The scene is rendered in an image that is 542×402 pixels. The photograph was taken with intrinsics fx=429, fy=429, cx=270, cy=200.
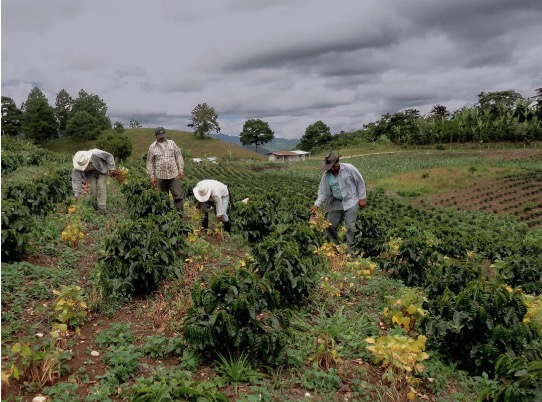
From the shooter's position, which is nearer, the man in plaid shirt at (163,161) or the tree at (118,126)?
the man in plaid shirt at (163,161)

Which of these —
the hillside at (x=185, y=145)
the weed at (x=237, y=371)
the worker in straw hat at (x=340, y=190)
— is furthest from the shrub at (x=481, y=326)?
the hillside at (x=185, y=145)

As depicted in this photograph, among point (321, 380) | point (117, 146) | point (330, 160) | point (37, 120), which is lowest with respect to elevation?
point (321, 380)

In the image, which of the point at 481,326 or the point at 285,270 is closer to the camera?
the point at 481,326

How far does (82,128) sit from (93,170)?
62.1m

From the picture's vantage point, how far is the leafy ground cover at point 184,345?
3.36m

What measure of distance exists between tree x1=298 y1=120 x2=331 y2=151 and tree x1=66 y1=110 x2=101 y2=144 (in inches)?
1539

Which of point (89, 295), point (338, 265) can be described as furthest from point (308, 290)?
point (89, 295)

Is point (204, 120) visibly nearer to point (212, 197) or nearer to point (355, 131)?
point (355, 131)

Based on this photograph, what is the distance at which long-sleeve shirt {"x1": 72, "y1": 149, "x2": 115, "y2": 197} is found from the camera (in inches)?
356

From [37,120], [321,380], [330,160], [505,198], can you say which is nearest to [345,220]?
[330,160]

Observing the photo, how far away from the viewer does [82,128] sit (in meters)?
65.2

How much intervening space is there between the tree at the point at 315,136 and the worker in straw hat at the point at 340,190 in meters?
76.6

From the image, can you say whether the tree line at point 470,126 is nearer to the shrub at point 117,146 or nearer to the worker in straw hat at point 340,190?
the shrub at point 117,146

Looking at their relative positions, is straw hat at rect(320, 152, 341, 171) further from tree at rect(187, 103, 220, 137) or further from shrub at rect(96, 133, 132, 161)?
tree at rect(187, 103, 220, 137)
